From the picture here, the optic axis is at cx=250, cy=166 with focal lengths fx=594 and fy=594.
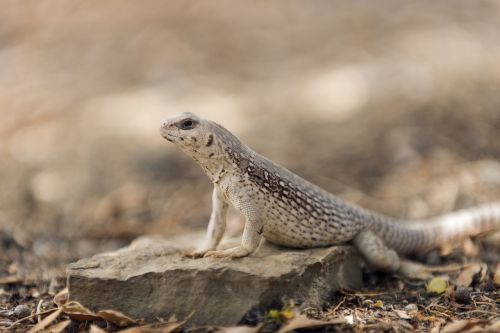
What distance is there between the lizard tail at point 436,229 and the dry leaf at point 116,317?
96.2 inches

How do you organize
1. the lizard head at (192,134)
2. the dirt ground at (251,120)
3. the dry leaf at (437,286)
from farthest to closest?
the dirt ground at (251,120)
the dry leaf at (437,286)
the lizard head at (192,134)

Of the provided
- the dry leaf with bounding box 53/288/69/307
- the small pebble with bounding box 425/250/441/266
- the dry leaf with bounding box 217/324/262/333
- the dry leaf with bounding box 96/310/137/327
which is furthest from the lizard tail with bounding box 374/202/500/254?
the dry leaf with bounding box 53/288/69/307

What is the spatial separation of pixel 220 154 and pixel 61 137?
626 centimetres

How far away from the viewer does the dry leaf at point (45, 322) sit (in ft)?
13.5

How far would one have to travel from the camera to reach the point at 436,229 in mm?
6031

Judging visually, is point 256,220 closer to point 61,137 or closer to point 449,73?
point 61,137

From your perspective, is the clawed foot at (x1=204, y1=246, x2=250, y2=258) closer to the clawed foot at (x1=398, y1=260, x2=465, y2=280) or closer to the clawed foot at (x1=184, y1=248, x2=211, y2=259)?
the clawed foot at (x1=184, y1=248, x2=211, y2=259)

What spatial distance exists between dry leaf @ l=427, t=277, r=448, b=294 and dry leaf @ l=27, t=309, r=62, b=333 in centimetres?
288

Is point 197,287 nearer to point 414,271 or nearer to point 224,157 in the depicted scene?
point 224,157

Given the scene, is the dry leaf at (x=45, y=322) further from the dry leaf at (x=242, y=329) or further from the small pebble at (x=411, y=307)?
the small pebble at (x=411, y=307)

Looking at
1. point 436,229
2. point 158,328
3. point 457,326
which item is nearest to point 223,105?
point 436,229

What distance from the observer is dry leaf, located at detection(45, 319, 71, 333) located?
4102 millimetres

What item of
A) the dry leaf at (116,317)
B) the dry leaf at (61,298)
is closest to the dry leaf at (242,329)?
the dry leaf at (116,317)

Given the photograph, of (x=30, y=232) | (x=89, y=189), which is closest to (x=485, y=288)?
(x=30, y=232)
